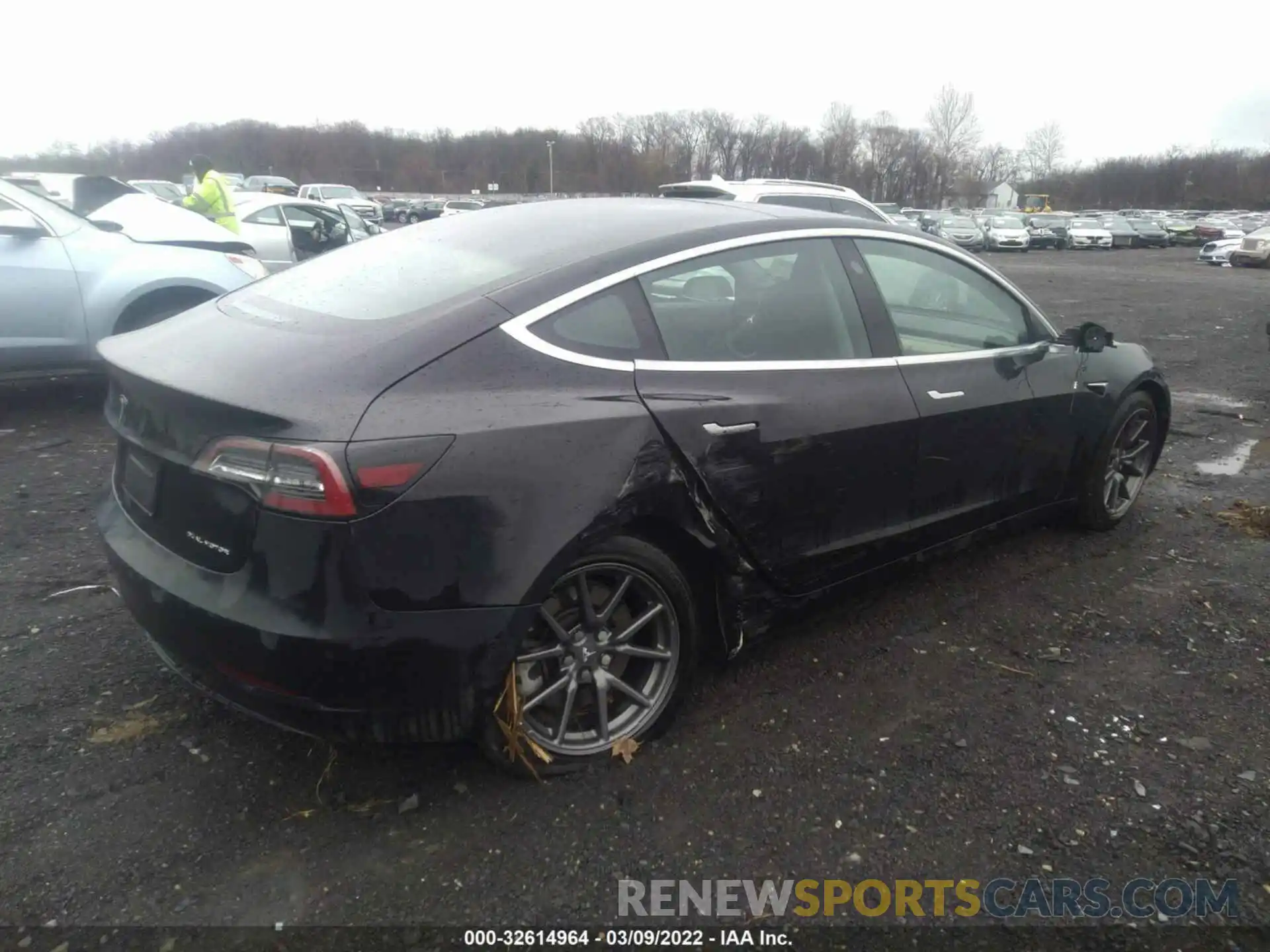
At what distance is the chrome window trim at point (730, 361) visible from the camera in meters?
2.54

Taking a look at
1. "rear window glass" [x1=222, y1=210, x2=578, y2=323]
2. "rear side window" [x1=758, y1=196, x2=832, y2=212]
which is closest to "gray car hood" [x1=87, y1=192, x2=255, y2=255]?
"rear window glass" [x1=222, y1=210, x2=578, y2=323]

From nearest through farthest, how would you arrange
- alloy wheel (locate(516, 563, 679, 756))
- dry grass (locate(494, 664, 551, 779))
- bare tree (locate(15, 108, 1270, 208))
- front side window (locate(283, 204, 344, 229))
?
1. dry grass (locate(494, 664, 551, 779))
2. alloy wheel (locate(516, 563, 679, 756))
3. front side window (locate(283, 204, 344, 229))
4. bare tree (locate(15, 108, 1270, 208))

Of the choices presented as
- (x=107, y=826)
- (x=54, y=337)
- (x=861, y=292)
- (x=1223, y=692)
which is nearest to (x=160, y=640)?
(x=107, y=826)

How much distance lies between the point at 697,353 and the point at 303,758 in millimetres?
1710

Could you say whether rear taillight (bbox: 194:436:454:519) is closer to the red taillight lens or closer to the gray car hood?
the red taillight lens

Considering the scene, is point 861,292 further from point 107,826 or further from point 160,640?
point 107,826

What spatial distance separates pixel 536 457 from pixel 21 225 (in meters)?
5.33

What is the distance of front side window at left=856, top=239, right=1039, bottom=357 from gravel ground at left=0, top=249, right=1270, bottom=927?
95cm

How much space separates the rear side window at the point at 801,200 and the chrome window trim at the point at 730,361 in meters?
5.78

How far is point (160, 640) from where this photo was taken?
2.51 metres

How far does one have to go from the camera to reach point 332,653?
220 centimetres

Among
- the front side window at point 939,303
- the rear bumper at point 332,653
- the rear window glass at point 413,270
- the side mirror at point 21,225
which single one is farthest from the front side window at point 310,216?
the rear bumper at point 332,653

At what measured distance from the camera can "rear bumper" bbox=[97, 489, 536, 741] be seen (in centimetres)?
221

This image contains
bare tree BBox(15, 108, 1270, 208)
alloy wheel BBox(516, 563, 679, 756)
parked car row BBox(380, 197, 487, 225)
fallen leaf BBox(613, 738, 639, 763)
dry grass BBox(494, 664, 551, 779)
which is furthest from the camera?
bare tree BBox(15, 108, 1270, 208)
